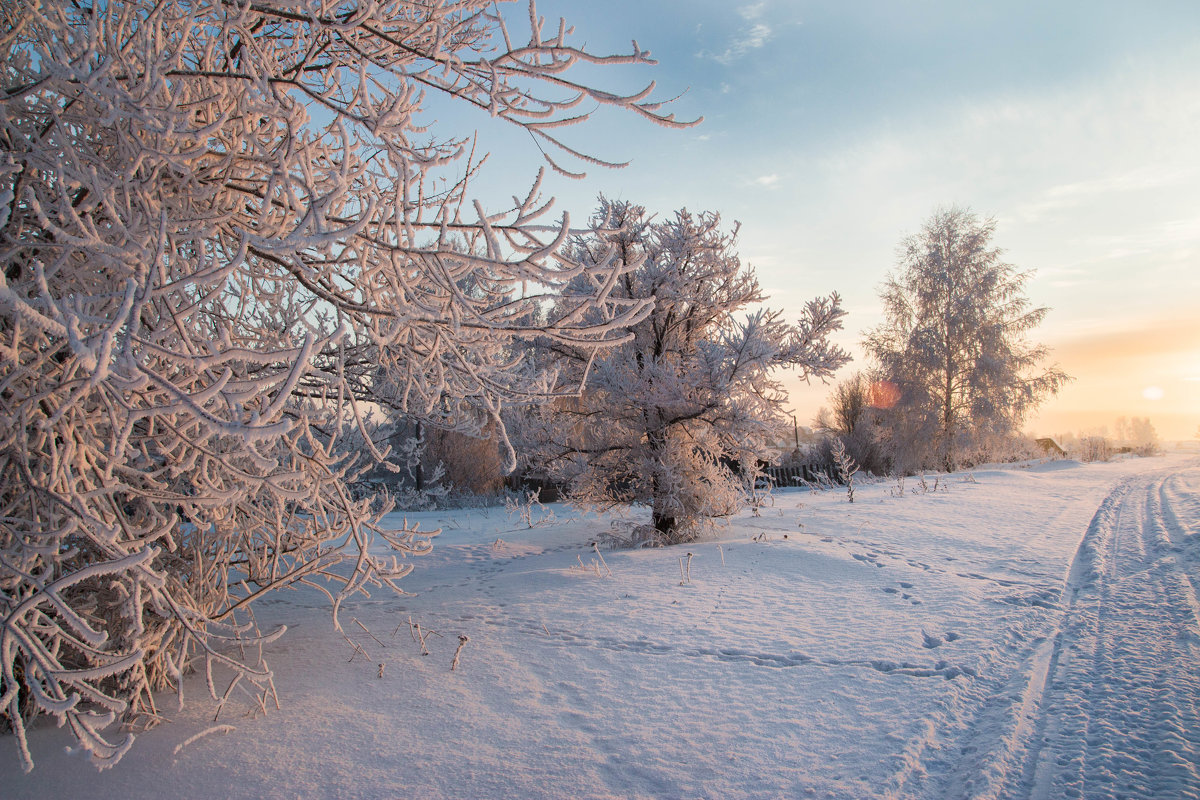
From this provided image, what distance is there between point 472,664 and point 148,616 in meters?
1.57

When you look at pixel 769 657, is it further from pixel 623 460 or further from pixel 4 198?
pixel 623 460

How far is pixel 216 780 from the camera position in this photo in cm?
219

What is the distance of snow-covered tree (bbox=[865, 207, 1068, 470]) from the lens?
69.6 feet

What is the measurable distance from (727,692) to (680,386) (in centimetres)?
423

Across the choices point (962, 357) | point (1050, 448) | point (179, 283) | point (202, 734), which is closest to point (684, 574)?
point (202, 734)

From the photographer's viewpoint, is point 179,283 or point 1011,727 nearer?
point 179,283

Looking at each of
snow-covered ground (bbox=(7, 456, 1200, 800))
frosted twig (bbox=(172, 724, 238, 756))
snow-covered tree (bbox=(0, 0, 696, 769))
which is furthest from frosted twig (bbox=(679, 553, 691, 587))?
frosted twig (bbox=(172, 724, 238, 756))

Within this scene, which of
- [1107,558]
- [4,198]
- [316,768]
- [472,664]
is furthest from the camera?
[1107,558]

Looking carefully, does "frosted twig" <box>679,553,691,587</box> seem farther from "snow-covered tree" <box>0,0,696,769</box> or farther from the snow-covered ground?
"snow-covered tree" <box>0,0,696,769</box>

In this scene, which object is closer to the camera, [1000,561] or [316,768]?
[316,768]

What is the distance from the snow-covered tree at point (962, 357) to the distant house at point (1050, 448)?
26.6 feet

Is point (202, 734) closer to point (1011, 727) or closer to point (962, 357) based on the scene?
point (1011, 727)

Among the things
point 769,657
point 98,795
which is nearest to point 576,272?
point 98,795

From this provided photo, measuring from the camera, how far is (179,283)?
1.46 metres
